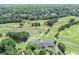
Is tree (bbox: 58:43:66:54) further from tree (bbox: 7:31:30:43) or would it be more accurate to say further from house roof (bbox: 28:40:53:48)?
tree (bbox: 7:31:30:43)

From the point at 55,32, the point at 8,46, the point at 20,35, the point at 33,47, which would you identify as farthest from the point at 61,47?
the point at 8,46

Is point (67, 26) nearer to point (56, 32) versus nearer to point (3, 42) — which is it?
point (56, 32)

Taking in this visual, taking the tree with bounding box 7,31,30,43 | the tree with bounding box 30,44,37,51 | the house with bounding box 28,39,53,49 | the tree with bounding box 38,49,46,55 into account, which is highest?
the tree with bounding box 7,31,30,43

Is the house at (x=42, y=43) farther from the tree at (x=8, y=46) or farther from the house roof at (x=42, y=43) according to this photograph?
the tree at (x=8, y=46)

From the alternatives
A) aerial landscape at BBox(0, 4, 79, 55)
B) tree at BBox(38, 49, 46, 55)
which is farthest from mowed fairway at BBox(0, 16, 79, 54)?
tree at BBox(38, 49, 46, 55)

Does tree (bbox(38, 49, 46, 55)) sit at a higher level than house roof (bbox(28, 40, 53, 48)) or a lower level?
lower

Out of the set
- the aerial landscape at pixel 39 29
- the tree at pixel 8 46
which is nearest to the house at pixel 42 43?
the aerial landscape at pixel 39 29
